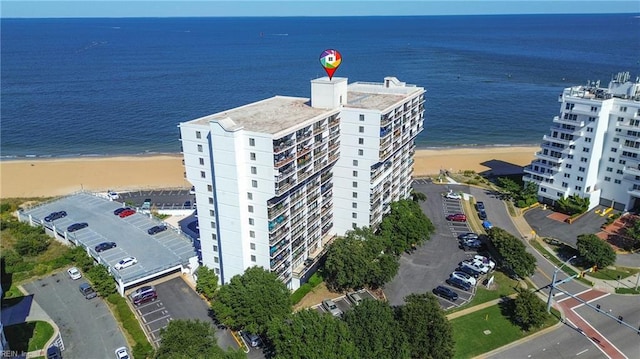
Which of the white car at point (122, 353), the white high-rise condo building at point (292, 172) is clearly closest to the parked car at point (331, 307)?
the white high-rise condo building at point (292, 172)

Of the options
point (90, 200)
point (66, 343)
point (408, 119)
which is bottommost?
point (66, 343)

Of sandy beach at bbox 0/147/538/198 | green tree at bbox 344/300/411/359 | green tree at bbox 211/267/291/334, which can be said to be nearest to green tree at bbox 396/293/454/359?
green tree at bbox 344/300/411/359

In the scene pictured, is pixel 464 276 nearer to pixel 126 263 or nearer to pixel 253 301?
pixel 253 301

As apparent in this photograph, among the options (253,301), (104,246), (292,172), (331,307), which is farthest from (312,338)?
(104,246)

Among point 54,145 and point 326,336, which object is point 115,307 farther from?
point 54,145

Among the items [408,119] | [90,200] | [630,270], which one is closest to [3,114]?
[90,200]

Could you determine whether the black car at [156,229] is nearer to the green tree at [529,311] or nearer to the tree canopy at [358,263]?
the tree canopy at [358,263]
